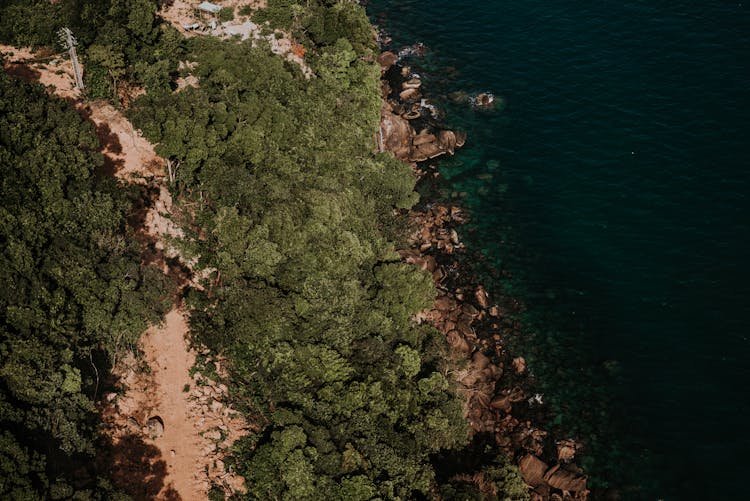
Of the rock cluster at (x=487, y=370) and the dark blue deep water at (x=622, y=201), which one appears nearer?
the rock cluster at (x=487, y=370)

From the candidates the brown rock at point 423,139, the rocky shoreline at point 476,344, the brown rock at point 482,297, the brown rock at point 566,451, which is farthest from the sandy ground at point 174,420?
the brown rock at point 423,139

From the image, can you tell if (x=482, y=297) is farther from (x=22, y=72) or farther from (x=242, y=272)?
(x=22, y=72)

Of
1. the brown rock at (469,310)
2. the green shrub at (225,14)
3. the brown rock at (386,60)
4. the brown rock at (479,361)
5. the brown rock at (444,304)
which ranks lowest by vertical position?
the brown rock at (479,361)

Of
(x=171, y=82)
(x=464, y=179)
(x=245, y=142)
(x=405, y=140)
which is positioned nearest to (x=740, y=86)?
(x=464, y=179)

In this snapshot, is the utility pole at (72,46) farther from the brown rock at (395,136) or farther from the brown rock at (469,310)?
the brown rock at (469,310)

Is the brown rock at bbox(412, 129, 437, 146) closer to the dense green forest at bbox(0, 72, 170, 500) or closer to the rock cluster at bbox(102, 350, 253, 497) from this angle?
the dense green forest at bbox(0, 72, 170, 500)

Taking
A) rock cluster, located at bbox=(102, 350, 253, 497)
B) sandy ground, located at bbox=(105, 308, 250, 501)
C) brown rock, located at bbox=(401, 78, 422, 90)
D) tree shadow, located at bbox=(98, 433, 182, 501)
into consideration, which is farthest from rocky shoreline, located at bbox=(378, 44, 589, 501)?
tree shadow, located at bbox=(98, 433, 182, 501)

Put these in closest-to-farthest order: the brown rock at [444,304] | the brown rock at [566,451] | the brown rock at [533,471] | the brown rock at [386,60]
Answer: the brown rock at [533,471]
the brown rock at [566,451]
the brown rock at [444,304]
the brown rock at [386,60]
